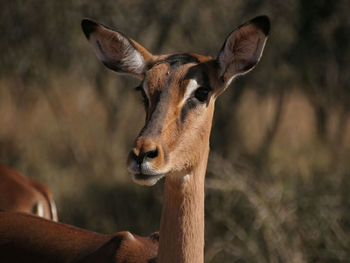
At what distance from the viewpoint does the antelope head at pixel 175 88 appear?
11.5 ft

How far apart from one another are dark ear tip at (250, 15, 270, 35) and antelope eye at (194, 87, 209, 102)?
480mm

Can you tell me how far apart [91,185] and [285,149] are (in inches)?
117

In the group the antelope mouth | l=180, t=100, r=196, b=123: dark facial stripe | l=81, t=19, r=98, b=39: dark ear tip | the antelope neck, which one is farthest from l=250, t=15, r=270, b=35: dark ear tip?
the antelope mouth

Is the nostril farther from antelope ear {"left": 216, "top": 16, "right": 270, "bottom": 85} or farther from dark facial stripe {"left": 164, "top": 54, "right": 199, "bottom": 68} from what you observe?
antelope ear {"left": 216, "top": 16, "right": 270, "bottom": 85}

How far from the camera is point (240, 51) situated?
417 cm

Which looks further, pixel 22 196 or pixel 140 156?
pixel 22 196

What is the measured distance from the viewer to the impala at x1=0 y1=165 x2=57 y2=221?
6.37m

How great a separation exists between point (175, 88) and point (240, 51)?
0.56m

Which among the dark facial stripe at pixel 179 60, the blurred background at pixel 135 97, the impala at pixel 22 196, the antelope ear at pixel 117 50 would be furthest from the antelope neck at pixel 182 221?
the blurred background at pixel 135 97

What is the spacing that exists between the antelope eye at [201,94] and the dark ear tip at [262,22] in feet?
1.57

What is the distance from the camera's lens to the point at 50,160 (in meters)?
11.2

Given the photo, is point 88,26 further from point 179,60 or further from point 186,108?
point 186,108

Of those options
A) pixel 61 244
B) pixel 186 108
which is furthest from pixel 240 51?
pixel 61 244

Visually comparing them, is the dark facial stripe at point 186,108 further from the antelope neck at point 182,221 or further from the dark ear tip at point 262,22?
the dark ear tip at point 262,22
